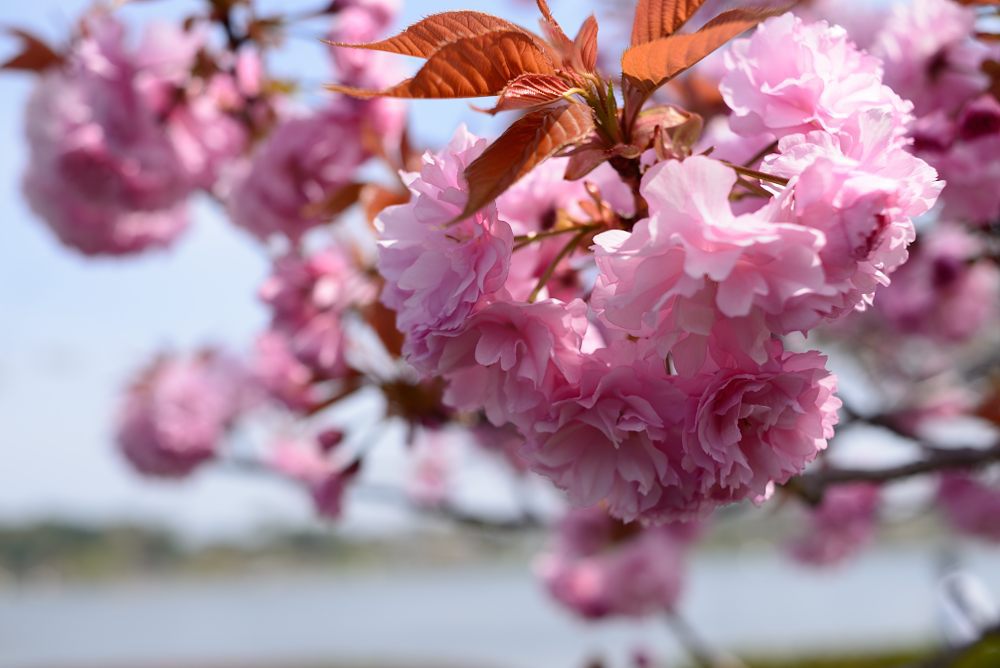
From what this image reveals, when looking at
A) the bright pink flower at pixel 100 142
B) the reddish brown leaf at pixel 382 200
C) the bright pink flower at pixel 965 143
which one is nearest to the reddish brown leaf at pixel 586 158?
the reddish brown leaf at pixel 382 200

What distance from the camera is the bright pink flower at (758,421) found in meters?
0.50

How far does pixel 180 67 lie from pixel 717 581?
69.0 feet

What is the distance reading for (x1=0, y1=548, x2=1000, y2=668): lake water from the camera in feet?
30.1

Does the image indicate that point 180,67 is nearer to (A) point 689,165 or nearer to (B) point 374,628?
(A) point 689,165

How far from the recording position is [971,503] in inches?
128

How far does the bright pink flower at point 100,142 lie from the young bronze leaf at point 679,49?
1.11 m

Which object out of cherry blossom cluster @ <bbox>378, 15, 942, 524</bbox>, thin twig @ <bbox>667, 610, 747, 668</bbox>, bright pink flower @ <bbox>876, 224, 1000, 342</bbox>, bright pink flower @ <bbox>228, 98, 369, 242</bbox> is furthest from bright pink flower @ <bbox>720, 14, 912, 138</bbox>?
thin twig @ <bbox>667, 610, 747, 668</bbox>

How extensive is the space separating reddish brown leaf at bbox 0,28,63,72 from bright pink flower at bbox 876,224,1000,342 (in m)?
1.86

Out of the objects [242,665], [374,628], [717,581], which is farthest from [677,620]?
[717,581]

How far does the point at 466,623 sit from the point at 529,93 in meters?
14.9

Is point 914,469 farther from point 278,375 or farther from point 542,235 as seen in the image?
point 278,375

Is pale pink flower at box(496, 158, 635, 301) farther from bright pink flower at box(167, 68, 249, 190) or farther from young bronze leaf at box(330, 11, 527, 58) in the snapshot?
bright pink flower at box(167, 68, 249, 190)

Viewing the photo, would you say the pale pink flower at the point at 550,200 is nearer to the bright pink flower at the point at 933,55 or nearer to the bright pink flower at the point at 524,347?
the bright pink flower at the point at 524,347

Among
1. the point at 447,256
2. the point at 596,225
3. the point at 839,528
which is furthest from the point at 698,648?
the point at 447,256
